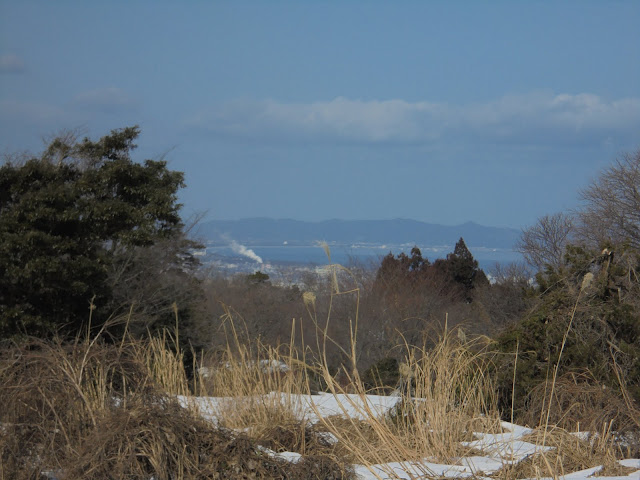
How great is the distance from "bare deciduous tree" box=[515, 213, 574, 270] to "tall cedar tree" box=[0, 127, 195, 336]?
91.5 feet

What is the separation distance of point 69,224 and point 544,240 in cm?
3273

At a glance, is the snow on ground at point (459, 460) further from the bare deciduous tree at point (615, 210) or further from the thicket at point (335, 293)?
the bare deciduous tree at point (615, 210)

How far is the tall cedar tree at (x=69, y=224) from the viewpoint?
17.2 m

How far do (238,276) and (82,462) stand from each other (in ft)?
142

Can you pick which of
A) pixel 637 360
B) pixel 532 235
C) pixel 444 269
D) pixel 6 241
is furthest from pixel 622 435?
pixel 532 235

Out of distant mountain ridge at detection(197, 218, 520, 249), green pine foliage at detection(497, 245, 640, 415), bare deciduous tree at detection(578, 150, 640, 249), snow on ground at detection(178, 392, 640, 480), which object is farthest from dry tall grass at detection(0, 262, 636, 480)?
distant mountain ridge at detection(197, 218, 520, 249)

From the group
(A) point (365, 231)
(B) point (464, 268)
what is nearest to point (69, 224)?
(B) point (464, 268)

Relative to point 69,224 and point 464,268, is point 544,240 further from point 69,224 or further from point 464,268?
point 69,224

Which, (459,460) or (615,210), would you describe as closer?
(459,460)

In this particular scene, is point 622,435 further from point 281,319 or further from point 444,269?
point 444,269

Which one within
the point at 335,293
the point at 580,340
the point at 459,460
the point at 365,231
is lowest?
the point at 459,460

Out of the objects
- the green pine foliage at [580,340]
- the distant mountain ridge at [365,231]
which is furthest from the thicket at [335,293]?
the distant mountain ridge at [365,231]

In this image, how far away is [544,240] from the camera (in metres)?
44.4

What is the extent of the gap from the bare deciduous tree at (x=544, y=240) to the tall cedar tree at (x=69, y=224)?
2788 cm
